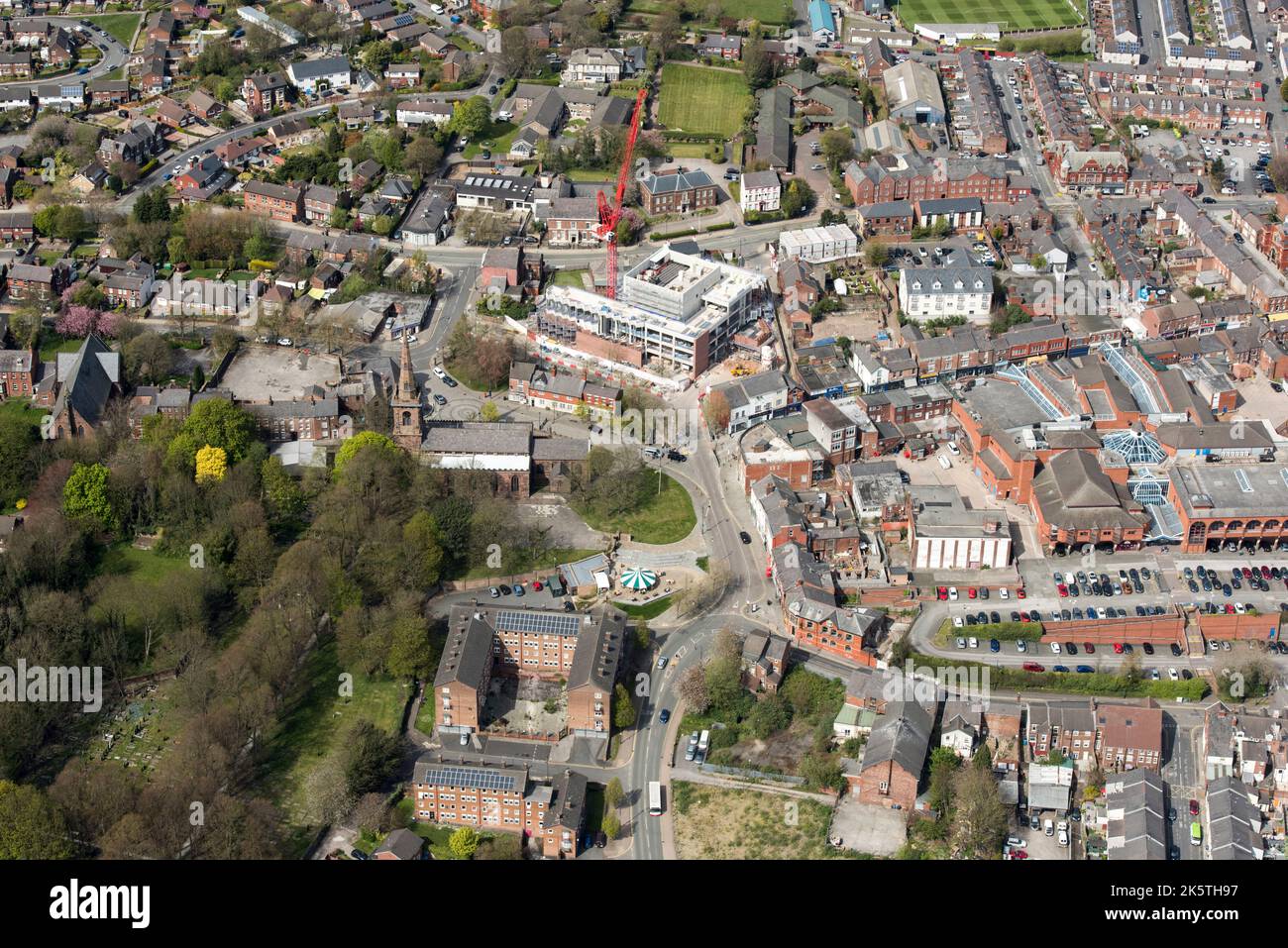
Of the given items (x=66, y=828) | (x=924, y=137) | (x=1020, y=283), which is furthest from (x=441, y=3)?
(x=66, y=828)

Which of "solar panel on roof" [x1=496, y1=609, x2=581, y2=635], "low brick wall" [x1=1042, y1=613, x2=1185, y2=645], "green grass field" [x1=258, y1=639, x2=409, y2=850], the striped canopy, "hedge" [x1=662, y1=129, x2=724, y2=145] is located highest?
"hedge" [x1=662, y1=129, x2=724, y2=145]

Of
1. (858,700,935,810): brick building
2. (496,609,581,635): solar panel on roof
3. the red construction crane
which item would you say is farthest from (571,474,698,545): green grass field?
the red construction crane

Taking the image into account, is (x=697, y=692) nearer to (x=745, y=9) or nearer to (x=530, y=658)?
(x=530, y=658)

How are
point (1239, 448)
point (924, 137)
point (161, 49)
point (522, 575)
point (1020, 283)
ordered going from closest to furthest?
point (522, 575) → point (1239, 448) → point (1020, 283) → point (924, 137) → point (161, 49)

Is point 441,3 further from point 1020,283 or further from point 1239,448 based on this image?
point 1239,448

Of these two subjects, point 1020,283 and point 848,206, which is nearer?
point 1020,283
